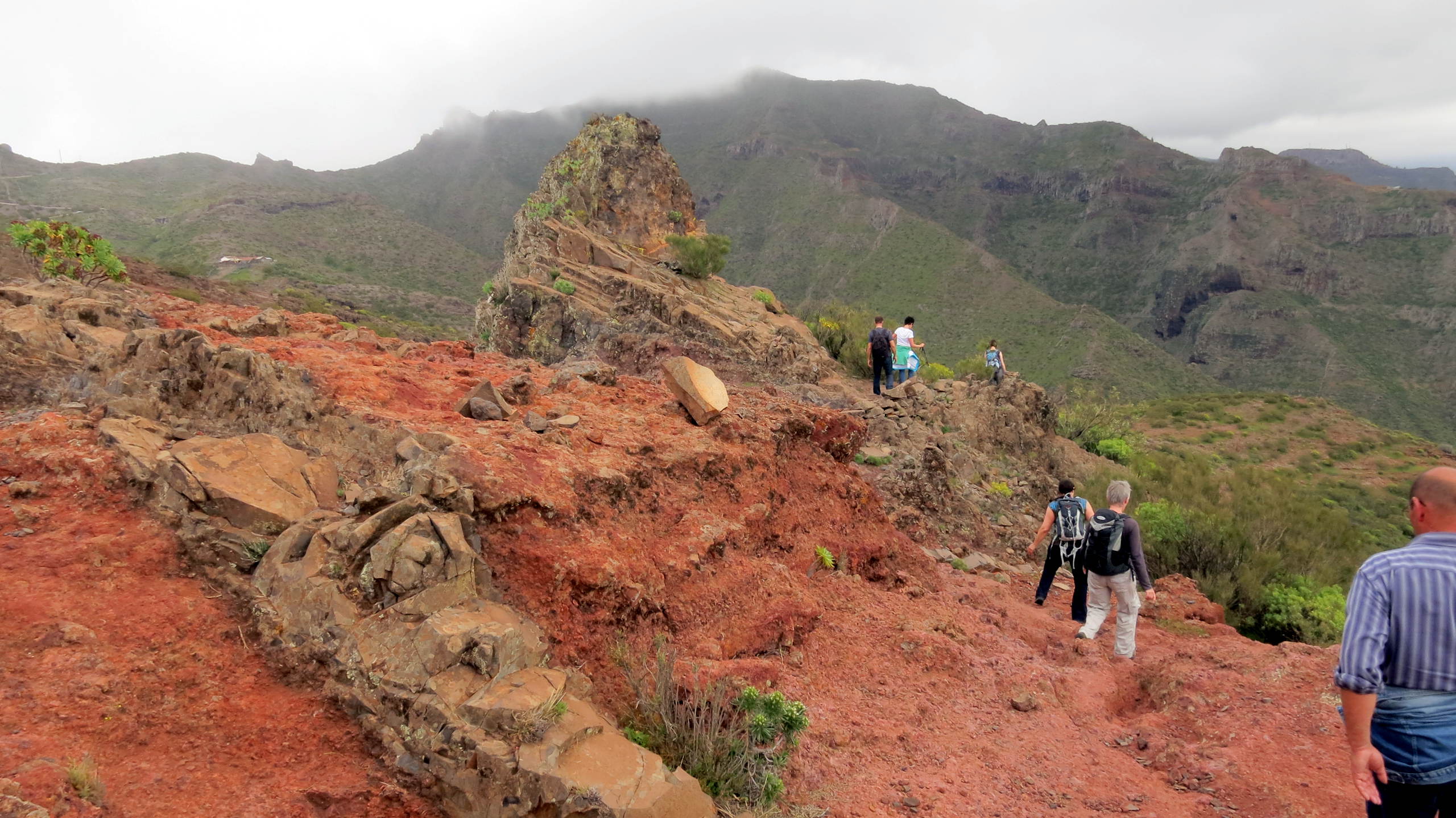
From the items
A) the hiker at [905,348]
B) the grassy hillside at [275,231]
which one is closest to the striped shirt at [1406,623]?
the hiker at [905,348]

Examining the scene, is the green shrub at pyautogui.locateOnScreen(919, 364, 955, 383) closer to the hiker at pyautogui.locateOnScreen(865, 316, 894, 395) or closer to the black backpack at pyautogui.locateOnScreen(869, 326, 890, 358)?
the hiker at pyautogui.locateOnScreen(865, 316, 894, 395)

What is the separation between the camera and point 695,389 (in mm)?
6383

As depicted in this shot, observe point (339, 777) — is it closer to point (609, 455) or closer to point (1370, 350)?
point (609, 455)

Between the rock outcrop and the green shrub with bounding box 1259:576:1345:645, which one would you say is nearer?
the rock outcrop

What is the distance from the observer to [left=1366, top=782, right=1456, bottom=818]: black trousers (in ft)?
9.33

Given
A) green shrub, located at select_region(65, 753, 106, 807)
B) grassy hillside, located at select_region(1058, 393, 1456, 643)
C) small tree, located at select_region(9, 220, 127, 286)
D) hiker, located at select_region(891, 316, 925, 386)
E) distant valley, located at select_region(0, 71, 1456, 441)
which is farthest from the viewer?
distant valley, located at select_region(0, 71, 1456, 441)

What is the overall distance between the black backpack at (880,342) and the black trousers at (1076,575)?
722 cm

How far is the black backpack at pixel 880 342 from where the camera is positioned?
1415 cm

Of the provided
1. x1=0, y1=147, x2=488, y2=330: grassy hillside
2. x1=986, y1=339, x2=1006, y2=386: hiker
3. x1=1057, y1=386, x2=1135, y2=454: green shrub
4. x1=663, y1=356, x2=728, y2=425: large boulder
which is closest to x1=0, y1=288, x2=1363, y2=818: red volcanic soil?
x1=663, y1=356, x2=728, y2=425: large boulder

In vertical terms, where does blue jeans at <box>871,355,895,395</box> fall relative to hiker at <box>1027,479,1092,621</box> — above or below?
above

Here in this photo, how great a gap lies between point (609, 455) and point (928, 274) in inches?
2506

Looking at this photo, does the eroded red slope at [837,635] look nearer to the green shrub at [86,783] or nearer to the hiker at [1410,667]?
the hiker at [1410,667]

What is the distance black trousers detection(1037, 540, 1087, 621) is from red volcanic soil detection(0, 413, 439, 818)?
6419 millimetres

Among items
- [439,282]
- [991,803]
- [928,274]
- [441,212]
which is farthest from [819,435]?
[441,212]
